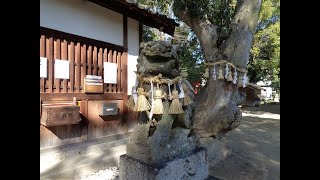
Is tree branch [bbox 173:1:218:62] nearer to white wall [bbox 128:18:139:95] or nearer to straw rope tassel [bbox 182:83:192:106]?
white wall [bbox 128:18:139:95]

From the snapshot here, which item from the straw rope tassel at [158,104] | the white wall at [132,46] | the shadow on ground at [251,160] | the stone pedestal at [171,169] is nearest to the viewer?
the stone pedestal at [171,169]

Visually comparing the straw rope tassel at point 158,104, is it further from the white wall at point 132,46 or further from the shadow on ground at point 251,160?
the white wall at point 132,46

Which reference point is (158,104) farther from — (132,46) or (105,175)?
(132,46)

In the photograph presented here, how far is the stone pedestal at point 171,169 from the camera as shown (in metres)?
2.61

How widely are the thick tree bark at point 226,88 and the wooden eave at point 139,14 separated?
1569 millimetres

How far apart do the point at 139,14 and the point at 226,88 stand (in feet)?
9.34

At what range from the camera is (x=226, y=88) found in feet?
18.8

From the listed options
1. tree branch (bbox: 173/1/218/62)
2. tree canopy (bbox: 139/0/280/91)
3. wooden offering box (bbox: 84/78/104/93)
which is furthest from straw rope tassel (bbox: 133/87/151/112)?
tree canopy (bbox: 139/0/280/91)

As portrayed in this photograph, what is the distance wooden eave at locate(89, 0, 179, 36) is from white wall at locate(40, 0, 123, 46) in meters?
0.33

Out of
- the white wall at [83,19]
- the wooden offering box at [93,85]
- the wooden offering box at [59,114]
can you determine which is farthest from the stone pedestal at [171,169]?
the white wall at [83,19]

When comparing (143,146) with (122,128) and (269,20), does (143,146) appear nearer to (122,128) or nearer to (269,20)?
(122,128)

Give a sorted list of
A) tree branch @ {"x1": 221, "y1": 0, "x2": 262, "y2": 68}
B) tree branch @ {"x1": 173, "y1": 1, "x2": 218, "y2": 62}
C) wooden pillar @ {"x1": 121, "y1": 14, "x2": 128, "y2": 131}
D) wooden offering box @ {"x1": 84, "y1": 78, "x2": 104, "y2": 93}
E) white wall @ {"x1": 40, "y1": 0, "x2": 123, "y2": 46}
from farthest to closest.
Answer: wooden pillar @ {"x1": 121, "y1": 14, "x2": 128, "y2": 131}, tree branch @ {"x1": 173, "y1": 1, "x2": 218, "y2": 62}, tree branch @ {"x1": 221, "y1": 0, "x2": 262, "y2": 68}, wooden offering box @ {"x1": 84, "y1": 78, "x2": 104, "y2": 93}, white wall @ {"x1": 40, "y1": 0, "x2": 123, "y2": 46}

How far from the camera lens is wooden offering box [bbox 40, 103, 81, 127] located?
14.8ft

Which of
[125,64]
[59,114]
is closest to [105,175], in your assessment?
[59,114]
